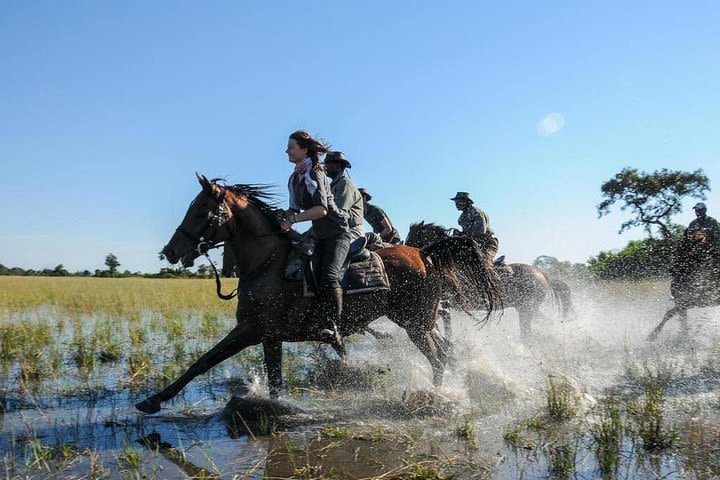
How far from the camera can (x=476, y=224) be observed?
10.7 m

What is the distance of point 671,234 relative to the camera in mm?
38375

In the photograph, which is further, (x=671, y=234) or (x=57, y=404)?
(x=671, y=234)

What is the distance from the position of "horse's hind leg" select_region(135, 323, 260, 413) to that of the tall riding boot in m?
0.72

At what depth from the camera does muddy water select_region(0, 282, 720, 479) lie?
409cm

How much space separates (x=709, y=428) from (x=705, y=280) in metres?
6.89

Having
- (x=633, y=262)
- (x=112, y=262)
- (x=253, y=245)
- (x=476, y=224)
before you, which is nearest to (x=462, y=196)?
(x=476, y=224)

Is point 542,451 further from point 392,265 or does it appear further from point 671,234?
point 671,234

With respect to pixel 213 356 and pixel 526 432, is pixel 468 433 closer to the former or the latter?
pixel 526 432

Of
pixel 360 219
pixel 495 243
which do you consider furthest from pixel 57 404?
Result: pixel 495 243

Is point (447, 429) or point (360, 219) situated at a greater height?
point (360, 219)

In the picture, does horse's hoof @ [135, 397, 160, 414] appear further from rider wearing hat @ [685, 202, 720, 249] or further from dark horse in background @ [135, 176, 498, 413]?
rider wearing hat @ [685, 202, 720, 249]

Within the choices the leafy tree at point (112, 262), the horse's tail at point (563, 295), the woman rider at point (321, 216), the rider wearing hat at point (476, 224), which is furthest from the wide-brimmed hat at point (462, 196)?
the leafy tree at point (112, 262)

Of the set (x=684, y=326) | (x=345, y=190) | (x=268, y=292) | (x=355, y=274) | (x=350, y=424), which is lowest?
(x=350, y=424)

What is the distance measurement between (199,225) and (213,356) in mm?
1266
